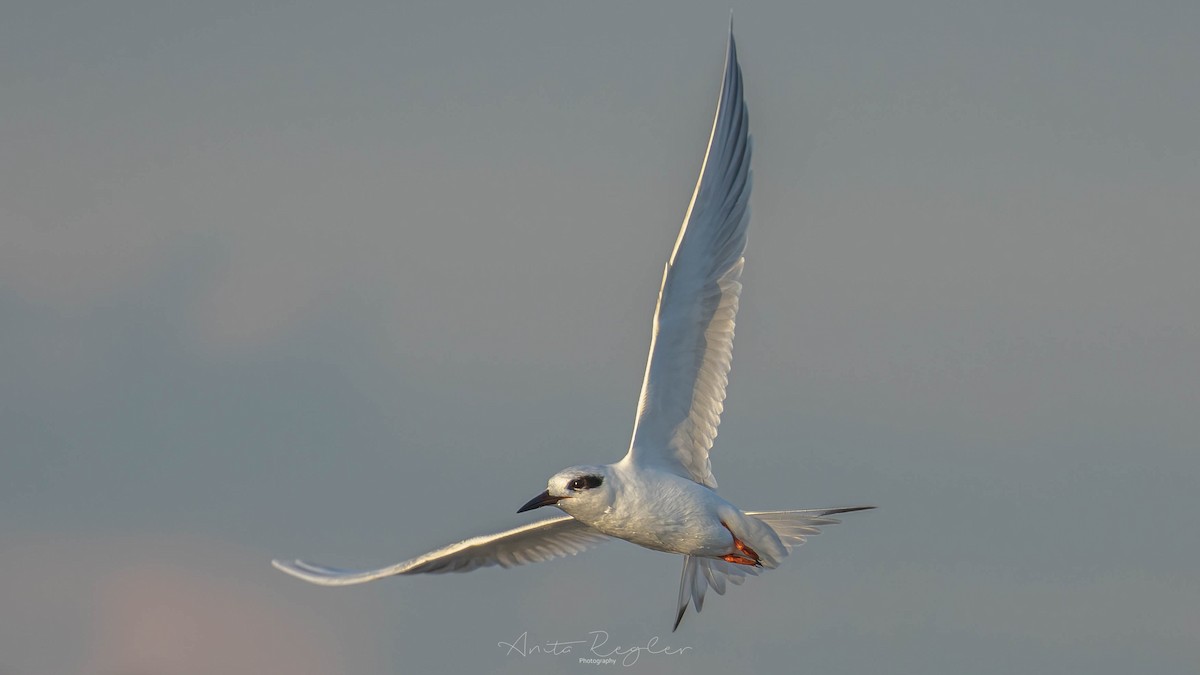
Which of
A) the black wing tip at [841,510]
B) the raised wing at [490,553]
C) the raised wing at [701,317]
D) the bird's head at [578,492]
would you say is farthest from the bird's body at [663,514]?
the raised wing at [490,553]

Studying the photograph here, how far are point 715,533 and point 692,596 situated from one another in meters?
2.32

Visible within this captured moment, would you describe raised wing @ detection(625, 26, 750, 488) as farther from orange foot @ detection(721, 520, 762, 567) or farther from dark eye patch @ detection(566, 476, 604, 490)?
dark eye patch @ detection(566, 476, 604, 490)

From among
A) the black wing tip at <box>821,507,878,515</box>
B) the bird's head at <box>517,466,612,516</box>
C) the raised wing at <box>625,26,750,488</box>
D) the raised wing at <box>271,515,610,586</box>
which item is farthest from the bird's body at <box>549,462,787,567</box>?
the raised wing at <box>271,515,610,586</box>

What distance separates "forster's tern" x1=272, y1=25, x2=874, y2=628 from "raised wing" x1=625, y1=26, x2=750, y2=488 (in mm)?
12

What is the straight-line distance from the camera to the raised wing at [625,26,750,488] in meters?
23.4

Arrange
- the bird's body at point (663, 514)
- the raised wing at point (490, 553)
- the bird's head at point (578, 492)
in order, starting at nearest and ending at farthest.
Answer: the bird's head at point (578, 492)
the bird's body at point (663, 514)
the raised wing at point (490, 553)

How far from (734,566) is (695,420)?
2.37 metres

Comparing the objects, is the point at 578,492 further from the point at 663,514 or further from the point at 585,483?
the point at 663,514

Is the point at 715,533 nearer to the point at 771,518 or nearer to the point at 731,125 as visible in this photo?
the point at 771,518

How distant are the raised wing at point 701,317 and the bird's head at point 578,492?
3.51ft

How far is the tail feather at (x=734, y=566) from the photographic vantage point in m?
24.2

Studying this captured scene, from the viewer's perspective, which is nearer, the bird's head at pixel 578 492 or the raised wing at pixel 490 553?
the bird's head at pixel 578 492

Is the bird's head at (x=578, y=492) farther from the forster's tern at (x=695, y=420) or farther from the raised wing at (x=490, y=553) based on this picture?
the raised wing at (x=490, y=553)

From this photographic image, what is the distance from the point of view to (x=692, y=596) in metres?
25.1
